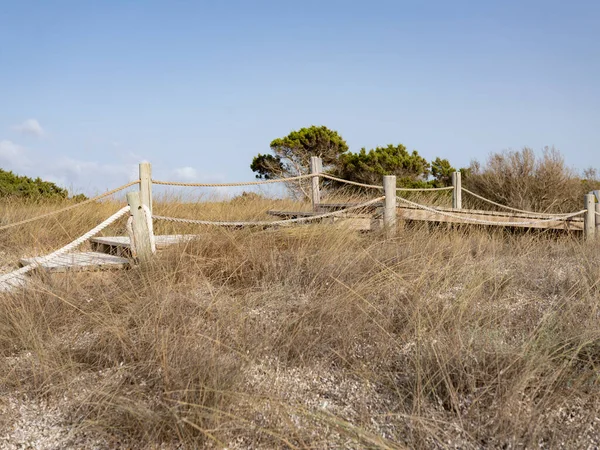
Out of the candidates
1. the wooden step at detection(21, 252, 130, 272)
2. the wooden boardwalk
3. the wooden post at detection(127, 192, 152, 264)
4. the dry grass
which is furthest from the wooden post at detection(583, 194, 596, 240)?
the wooden step at detection(21, 252, 130, 272)

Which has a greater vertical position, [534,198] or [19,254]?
[534,198]

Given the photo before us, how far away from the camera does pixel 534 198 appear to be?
507 inches

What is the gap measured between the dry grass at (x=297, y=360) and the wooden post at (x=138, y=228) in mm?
352

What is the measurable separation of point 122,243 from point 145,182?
0.69 m

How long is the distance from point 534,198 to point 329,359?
37.1 feet

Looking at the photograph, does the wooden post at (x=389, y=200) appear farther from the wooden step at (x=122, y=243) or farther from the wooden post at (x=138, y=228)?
the wooden post at (x=138, y=228)

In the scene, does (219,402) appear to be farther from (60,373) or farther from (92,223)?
(92,223)

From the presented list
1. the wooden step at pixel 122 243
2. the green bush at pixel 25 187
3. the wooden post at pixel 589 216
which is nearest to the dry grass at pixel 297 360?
the wooden step at pixel 122 243

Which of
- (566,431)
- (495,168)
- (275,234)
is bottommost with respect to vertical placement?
(566,431)

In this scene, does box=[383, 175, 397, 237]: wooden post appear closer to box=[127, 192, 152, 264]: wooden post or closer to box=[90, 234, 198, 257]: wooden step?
box=[90, 234, 198, 257]: wooden step

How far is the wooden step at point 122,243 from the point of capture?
5348 millimetres

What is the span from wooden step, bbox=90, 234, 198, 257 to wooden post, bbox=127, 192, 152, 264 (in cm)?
29

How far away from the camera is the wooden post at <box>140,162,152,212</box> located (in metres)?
5.73

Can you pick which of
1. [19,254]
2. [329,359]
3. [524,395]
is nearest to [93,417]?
[329,359]
